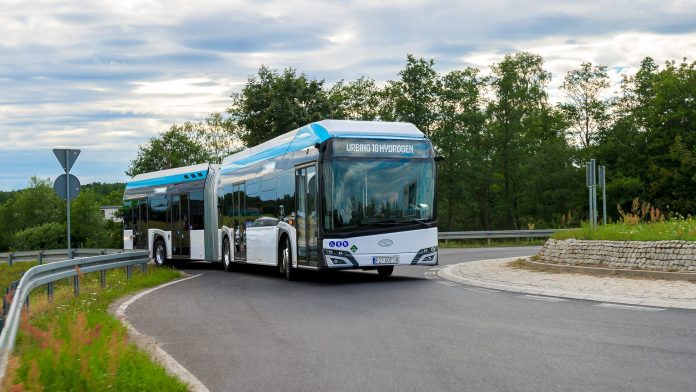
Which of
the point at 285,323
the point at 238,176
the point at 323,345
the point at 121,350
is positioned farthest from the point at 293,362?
the point at 238,176

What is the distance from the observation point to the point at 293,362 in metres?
8.51

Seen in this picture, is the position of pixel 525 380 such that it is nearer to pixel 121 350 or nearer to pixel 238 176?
pixel 121 350

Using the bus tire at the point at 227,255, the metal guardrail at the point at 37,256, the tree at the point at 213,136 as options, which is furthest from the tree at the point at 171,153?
the bus tire at the point at 227,255

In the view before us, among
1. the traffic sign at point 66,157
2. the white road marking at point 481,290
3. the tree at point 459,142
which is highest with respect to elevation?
the tree at point 459,142

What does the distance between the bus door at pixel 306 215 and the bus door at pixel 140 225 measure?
46.5 feet

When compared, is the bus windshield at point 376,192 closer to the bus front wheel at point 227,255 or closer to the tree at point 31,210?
the bus front wheel at point 227,255

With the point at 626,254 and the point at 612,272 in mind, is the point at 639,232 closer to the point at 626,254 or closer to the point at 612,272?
the point at 626,254

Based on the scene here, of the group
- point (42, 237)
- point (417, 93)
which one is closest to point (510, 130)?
point (417, 93)

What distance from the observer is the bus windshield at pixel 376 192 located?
57.7 feet

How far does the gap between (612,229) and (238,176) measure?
33.2ft

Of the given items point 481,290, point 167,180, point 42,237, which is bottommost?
point 42,237

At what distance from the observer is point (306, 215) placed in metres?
18.4

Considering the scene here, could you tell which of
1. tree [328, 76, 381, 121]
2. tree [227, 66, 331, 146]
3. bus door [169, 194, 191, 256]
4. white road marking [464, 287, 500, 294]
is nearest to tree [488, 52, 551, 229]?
tree [328, 76, 381, 121]

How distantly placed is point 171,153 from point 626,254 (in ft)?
249
